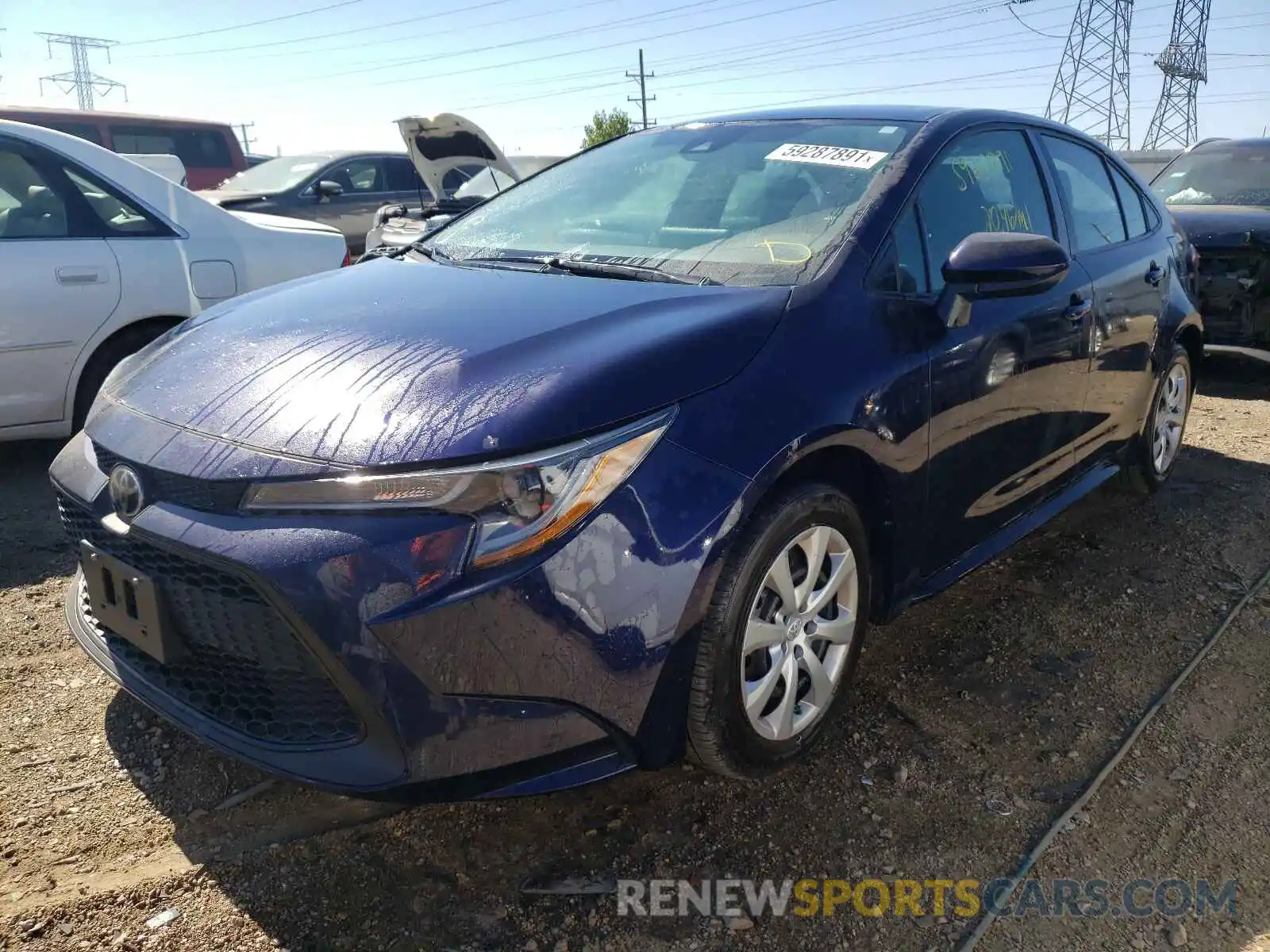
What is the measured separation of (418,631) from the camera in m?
1.67

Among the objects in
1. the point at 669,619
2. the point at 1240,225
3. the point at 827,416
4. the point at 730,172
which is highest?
the point at 730,172

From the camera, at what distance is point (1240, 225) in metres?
6.16

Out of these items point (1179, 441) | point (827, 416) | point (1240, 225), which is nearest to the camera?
point (827, 416)

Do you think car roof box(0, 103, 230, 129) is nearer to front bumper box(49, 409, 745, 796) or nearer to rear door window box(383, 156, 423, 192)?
rear door window box(383, 156, 423, 192)

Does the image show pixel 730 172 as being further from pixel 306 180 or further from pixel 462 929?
pixel 306 180

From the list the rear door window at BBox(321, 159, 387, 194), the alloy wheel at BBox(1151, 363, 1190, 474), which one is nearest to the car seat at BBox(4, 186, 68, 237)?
the alloy wheel at BBox(1151, 363, 1190, 474)

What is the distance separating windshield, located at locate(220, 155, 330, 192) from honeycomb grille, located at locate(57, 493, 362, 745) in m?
8.84

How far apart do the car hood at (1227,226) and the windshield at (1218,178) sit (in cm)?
50

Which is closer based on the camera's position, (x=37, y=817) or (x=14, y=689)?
(x=37, y=817)

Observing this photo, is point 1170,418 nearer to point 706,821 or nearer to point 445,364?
point 706,821

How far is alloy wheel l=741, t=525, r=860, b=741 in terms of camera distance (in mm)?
2109

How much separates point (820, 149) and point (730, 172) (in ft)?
0.87

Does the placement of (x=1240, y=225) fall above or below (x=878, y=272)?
below

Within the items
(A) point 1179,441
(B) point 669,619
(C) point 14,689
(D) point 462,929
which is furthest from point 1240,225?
(C) point 14,689
